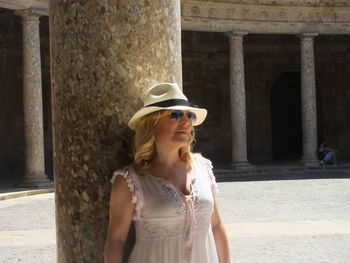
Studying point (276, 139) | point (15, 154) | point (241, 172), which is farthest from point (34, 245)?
point (276, 139)

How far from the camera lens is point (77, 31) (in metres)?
3.00

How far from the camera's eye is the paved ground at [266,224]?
8922mm

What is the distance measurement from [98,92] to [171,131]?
1.32ft

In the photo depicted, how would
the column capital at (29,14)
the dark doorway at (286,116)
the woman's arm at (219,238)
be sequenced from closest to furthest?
the woman's arm at (219,238), the column capital at (29,14), the dark doorway at (286,116)

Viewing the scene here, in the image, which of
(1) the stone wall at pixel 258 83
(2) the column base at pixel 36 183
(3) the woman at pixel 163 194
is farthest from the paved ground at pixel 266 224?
(1) the stone wall at pixel 258 83

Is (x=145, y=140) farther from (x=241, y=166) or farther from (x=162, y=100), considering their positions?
(x=241, y=166)

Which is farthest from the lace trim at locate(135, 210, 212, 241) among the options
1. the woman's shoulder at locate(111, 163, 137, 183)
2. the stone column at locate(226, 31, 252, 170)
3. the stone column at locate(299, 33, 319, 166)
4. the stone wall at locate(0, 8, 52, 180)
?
the stone wall at locate(0, 8, 52, 180)

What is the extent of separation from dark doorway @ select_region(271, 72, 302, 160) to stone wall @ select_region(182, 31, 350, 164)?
1035 millimetres

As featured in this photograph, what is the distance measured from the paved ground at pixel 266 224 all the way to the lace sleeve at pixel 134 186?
5997 mm

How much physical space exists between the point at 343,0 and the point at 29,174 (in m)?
14.8

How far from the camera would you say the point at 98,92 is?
2.95 meters

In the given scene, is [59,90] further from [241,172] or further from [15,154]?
[15,154]

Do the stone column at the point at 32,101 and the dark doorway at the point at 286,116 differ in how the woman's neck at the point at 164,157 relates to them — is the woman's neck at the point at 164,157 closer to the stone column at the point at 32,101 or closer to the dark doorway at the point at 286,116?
the stone column at the point at 32,101

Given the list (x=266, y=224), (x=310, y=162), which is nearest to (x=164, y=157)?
(x=266, y=224)
